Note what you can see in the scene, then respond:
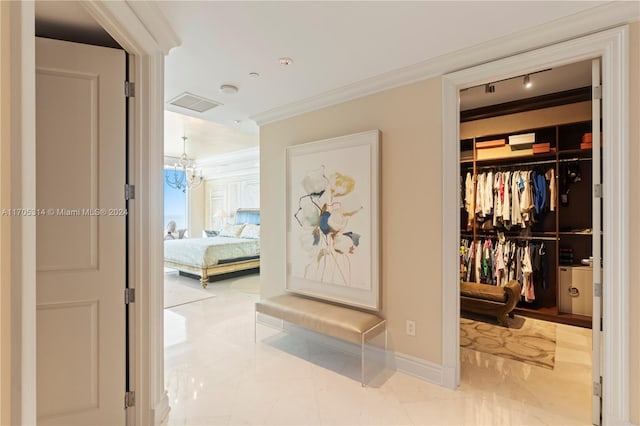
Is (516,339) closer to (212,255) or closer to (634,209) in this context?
(634,209)

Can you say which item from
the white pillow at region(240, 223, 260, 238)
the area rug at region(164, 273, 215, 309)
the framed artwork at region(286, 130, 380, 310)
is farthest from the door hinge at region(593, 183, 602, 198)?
the white pillow at region(240, 223, 260, 238)

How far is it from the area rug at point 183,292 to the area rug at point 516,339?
3.82 meters

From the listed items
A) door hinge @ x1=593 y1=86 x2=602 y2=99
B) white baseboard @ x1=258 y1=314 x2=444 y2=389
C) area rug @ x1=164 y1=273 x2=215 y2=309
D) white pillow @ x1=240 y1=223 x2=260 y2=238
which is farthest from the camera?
white pillow @ x1=240 y1=223 x2=260 y2=238

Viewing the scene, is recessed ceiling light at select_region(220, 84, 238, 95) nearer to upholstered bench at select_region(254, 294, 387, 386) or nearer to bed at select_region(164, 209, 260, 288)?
upholstered bench at select_region(254, 294, 387, 386)

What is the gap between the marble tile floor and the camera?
6.72ft

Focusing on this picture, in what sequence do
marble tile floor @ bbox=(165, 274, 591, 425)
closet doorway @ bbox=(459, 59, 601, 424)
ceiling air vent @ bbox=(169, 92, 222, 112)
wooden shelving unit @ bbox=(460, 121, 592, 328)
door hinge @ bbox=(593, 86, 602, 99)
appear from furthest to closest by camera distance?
wooden shelving unit @ bbox=(460, 121, 592, 328) → closet doorway @ bbox=(459, 59, 601, 424) → ceiling air vent @ bbox=(169, 92, 222, 112) → marble tile floor @ bbox=(165, 274, 591, 425) → door hinge @ bbox=(593, 86, 602, 99)

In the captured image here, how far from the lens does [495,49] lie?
2.13 meters

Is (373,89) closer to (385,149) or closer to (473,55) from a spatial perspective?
(385,149)

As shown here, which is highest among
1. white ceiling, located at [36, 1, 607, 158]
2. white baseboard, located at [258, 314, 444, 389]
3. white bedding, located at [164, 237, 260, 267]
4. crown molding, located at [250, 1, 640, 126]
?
white ceiling, located at [36, 1, 607, 158]

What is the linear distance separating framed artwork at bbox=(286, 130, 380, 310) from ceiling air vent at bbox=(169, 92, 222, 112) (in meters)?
0.93

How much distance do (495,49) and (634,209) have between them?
4.22 feet

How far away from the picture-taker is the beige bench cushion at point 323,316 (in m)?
2.50
